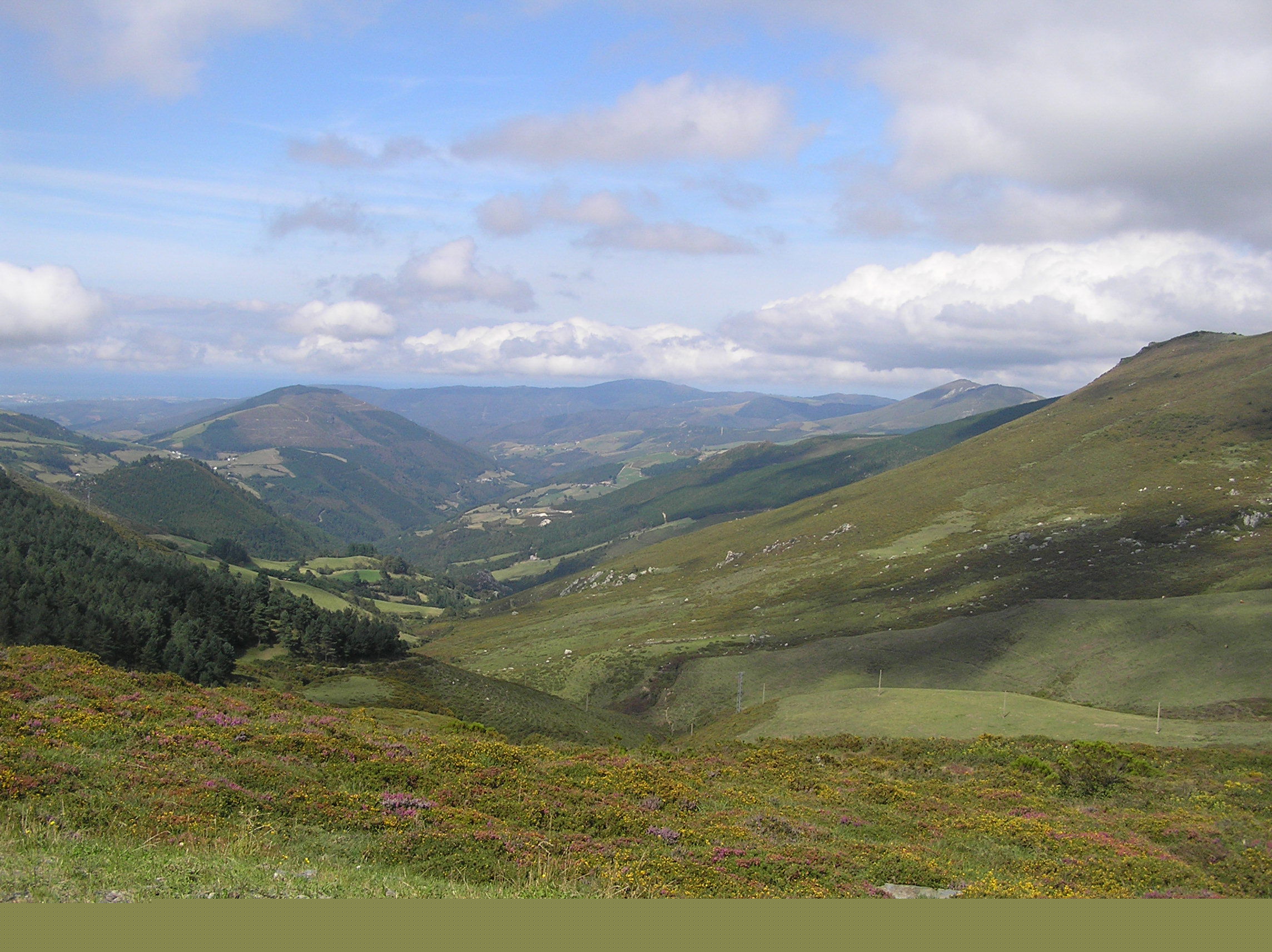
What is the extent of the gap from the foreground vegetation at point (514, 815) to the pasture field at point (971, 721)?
11.5 m

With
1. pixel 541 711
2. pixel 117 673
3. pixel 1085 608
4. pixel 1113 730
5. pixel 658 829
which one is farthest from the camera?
pixel 1085 608

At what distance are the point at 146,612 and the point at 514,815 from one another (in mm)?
89596

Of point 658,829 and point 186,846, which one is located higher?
point 186,846

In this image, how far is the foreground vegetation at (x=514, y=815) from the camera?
17.9 meters

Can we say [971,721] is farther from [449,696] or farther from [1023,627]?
[449,696]

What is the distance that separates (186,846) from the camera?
717 inches

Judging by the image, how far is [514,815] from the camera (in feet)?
85.9

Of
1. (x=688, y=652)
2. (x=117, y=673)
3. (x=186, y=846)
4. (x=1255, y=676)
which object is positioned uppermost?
(x=186, y=846)

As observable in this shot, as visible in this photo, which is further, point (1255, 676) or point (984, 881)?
point (1255, 676)

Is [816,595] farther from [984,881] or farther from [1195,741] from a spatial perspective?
[984,881]

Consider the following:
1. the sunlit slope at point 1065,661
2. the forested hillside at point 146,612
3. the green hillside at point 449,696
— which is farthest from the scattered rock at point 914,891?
the forested hillside at point 146,612

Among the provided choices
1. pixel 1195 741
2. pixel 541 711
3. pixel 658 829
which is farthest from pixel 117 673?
pixel 1195 741

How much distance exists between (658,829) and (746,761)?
832 inches

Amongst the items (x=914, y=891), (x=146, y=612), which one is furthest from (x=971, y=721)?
(x=146, y=612)
